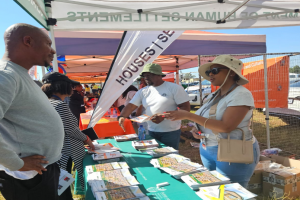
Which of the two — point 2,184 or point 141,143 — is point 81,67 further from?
point 2,184

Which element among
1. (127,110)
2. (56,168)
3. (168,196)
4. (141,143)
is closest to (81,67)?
(127,110)

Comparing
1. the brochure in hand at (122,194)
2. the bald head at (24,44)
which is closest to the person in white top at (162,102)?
the brochure in hand at (122,194)

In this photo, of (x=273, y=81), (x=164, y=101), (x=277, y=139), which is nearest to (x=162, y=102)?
(x=164, y=101)

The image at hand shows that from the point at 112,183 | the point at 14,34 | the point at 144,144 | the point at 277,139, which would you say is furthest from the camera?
the point at 277,139

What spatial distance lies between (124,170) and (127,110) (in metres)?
1.27

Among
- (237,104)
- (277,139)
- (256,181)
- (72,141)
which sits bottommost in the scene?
(277,139)

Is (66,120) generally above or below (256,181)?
above

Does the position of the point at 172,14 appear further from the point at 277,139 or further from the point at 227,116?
the point at 277,139

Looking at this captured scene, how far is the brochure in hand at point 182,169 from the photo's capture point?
54.4 inches

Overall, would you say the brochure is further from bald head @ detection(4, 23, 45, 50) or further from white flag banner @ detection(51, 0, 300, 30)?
white flag banner @ detection(51, 0, 300, 30)

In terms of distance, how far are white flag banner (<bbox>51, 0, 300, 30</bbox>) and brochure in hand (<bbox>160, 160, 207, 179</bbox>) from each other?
5.93 ft

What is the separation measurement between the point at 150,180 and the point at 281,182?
2.00 metres

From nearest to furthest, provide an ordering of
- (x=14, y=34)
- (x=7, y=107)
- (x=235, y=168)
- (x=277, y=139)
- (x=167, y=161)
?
(x=7, y=107), (x=14, y=34), (x=235, y=168), (x=167, y=161), (x=277, y=139)

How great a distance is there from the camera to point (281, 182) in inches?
97.0
